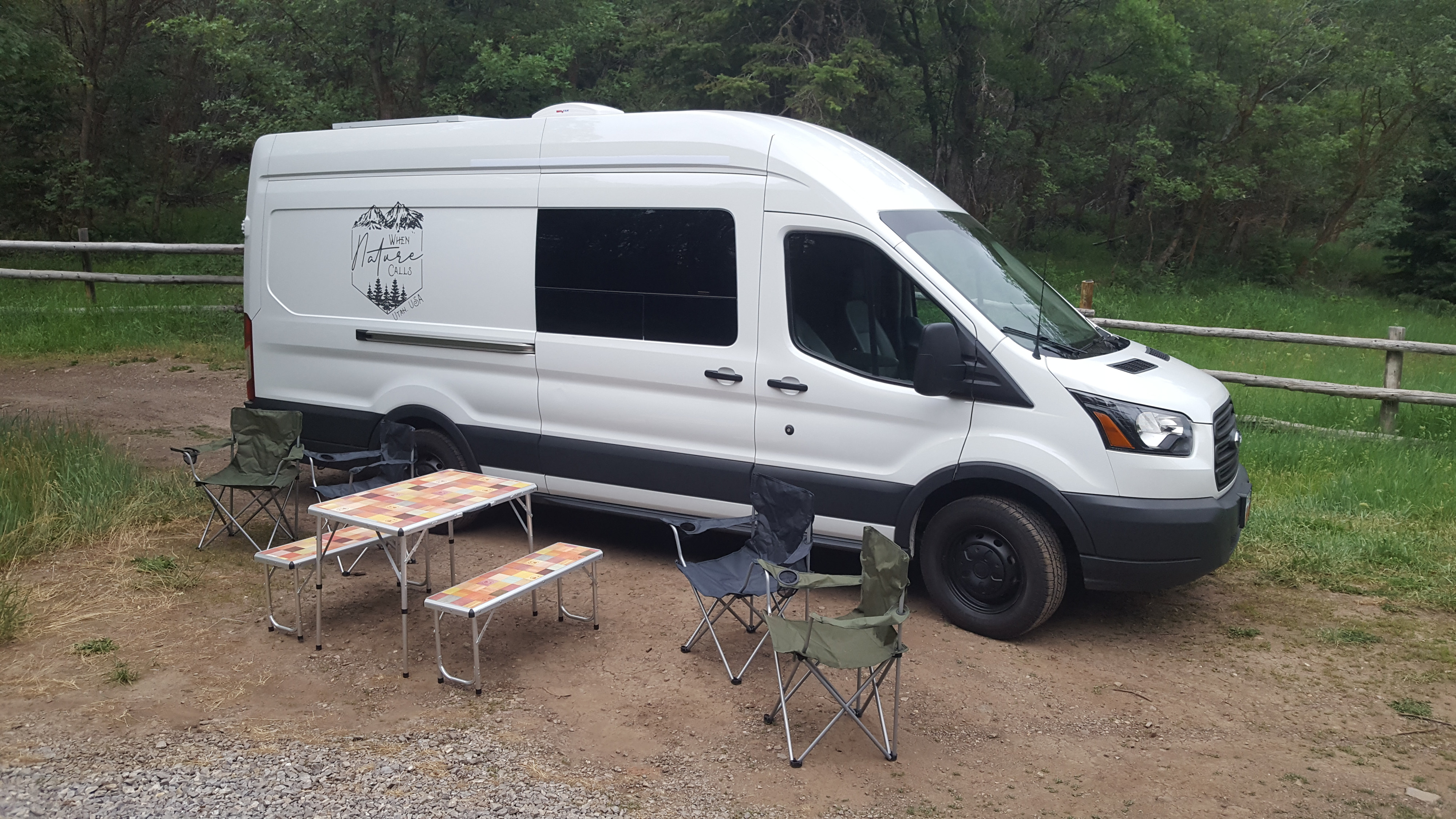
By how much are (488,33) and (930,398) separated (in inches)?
499

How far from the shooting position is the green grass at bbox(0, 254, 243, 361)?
1216 cm

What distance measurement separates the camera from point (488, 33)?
50.4 ft

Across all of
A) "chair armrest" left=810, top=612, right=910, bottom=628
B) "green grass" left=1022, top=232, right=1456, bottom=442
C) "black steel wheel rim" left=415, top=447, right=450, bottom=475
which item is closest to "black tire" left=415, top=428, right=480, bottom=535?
"black steel wheel rim" left=415, top=447, right=450, bottom=475

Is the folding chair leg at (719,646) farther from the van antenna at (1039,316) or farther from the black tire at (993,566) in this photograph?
A: the van antenna at (1039,316)

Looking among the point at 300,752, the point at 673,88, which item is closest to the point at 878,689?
the point at 300,752

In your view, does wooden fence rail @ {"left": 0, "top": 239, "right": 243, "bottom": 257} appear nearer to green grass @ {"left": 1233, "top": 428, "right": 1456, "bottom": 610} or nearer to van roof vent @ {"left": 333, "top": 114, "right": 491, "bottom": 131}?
van roof vent @ {"left": 333, "top": 114, "right": 491, "bottom": 131}

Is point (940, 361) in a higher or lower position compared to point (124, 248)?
lower

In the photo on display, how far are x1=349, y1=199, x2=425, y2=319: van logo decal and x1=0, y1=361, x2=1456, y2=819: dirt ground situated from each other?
1677 millimetres

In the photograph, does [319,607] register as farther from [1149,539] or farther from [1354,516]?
[1354,516]

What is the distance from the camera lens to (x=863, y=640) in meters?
4.05

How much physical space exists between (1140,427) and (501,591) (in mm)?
2945

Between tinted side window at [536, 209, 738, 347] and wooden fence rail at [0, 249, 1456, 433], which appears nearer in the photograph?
tinted side window at [536, 209, 738, 347]

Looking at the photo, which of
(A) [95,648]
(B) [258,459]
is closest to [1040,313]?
(B) [258,459]

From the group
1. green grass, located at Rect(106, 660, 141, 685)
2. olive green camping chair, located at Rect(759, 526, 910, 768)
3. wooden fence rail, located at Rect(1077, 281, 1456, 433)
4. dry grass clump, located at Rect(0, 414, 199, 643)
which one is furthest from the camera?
wooden fence rail, located at Rect(1077, 281, 1456, 433)
